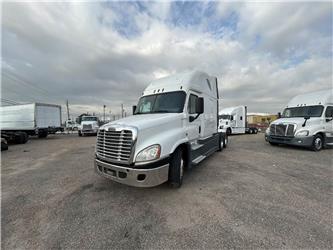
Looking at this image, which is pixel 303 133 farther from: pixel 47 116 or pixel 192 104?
pixel 47 116

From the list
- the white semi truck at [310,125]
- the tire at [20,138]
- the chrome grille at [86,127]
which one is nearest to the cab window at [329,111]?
the white semi truck at [310,125]

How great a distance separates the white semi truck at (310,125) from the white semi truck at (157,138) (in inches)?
254

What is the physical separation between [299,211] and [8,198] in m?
6.09

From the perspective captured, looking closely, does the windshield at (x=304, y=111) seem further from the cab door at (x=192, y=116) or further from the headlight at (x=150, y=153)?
the headlight at (x=150, y=153)

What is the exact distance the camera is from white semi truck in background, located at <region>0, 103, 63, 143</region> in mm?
15562

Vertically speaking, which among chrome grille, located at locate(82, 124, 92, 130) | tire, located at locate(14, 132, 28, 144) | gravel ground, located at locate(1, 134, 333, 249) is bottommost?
gravel ground, located at locate(1, 134, 333, 249)

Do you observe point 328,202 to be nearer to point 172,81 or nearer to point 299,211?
point 299,211

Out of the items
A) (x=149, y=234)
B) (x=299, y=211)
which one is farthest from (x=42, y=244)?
(x=299, y=211)

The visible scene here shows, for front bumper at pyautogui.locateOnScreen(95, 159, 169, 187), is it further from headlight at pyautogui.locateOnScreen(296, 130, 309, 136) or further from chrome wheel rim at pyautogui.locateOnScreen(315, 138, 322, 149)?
chrome wheel rim at pyautogui.locateOnScreen(315, 138, 322, 149)

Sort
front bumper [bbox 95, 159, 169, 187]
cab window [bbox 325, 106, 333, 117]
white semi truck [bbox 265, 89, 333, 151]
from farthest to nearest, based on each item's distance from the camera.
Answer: cab window [bbox 325, 106, 333, 117] < white semi truck [bbox 265, 89, 333, 151] < front bumper [bbox 95, 159, 169, 187]

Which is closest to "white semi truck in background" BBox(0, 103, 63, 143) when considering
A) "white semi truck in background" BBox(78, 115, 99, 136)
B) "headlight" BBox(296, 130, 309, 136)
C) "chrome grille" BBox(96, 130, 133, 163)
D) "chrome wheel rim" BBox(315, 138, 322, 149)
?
"white semi truck in background" BBox(78, 115, 99, 136)

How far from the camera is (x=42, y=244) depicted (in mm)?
2379

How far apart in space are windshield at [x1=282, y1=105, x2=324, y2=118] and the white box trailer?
66.8 ft

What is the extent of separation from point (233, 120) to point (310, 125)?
9.87 meters
